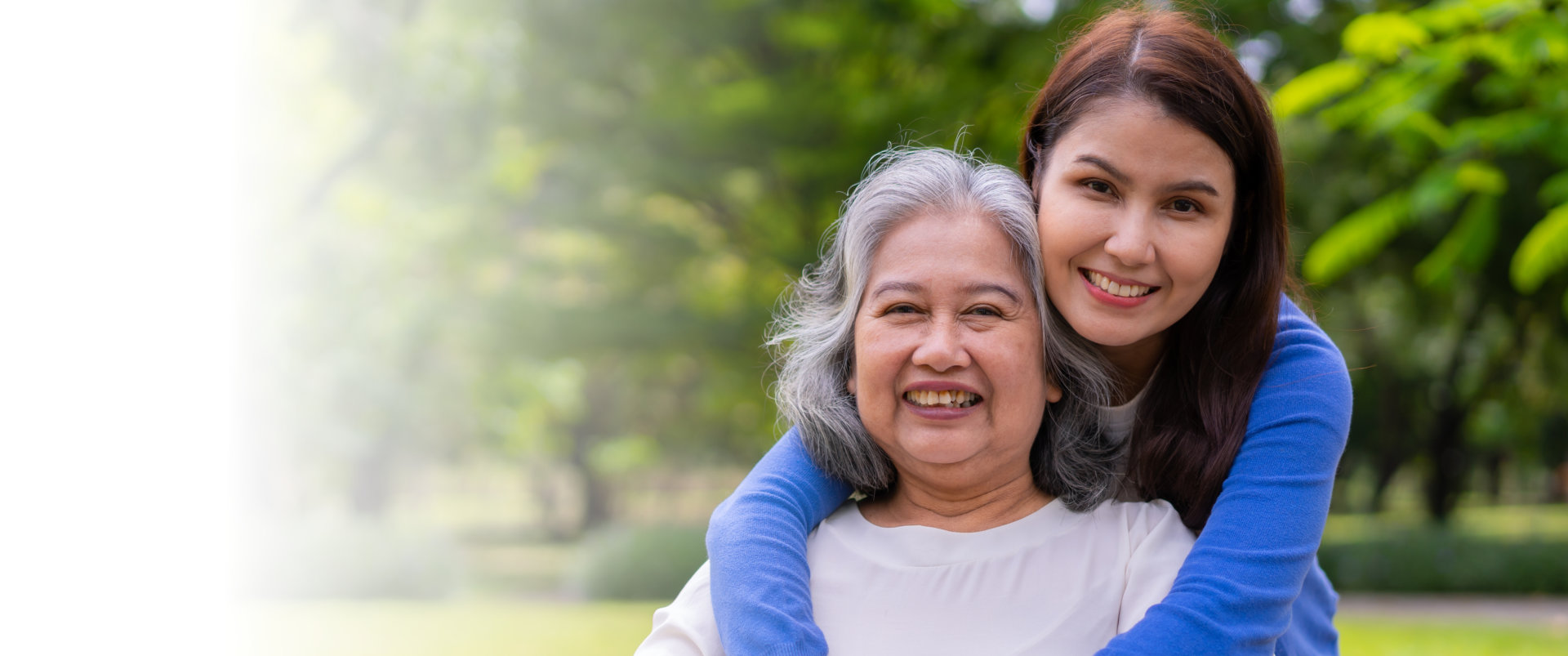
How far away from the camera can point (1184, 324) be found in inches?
87.4

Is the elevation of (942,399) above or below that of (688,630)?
above

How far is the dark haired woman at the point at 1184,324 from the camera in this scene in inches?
74.2

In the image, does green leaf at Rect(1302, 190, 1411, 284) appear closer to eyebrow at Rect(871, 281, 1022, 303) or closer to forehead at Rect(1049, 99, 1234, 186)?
forehead at Rect(1049, 99, 1234, 186)

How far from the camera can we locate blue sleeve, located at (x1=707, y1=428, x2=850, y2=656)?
75.6 inches

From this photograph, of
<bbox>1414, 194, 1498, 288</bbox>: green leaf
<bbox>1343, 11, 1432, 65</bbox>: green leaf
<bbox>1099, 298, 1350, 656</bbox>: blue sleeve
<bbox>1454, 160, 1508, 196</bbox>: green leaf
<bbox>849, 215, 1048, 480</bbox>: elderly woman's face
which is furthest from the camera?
<bbox>1414, 194, 1498, 288</bbox>: green leaf

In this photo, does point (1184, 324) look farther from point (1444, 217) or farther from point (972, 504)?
point (1444, 217)

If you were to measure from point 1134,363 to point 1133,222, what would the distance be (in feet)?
1.46

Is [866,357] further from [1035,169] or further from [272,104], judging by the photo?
[272,104]

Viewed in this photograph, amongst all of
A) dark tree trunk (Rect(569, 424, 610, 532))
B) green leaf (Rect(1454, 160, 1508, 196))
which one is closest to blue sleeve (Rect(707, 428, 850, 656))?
green leaf (Rect(1454, 160, 1508, 196))

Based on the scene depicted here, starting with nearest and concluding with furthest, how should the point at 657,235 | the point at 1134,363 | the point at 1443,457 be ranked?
1. the point at 1134,363
2. the point at 657,235
3. the point at 1443,457

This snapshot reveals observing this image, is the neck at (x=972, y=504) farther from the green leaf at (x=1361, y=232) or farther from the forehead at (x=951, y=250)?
the green leaf at (x=1361, y=232)

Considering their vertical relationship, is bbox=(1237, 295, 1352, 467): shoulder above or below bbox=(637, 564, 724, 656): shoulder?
above

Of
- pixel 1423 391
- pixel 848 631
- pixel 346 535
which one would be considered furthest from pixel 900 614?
pixel 1423 391

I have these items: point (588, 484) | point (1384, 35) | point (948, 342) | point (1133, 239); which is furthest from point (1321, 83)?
point (588, 484)
